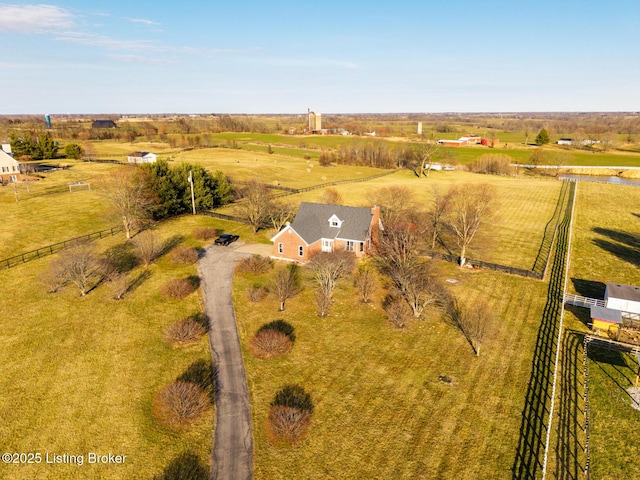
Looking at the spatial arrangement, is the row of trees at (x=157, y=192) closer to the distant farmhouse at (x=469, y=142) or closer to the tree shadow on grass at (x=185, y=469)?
the tree shadow on grass at (x=185, y=469)

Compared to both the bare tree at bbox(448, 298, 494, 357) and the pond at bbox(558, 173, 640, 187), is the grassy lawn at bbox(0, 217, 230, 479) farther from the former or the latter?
the pond at bbox(558, 173, 640, 187)

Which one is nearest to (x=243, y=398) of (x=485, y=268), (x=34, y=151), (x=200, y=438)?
(x=200, y=438)

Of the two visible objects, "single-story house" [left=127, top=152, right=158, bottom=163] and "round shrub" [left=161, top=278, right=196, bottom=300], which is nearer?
"round shrub" [left=161, top=278, right=196, bottom=300]

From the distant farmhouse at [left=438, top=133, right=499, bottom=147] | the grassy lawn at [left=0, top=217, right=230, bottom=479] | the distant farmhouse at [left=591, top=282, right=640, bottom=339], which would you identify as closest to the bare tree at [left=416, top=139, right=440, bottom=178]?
the distant farmhouse at [left=438, top=133, right=499, bottom=147]

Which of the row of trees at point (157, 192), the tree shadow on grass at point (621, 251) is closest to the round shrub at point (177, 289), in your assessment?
the row of trees at point (157, 192)

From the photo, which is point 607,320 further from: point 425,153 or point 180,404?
point 425,153

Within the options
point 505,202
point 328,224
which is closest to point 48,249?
point 328,224
